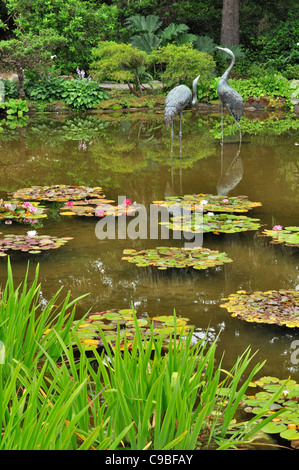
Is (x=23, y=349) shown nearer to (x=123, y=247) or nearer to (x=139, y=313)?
(x=139, y=313)

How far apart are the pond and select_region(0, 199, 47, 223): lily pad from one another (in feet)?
0.41

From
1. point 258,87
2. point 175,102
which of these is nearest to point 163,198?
point 175,102

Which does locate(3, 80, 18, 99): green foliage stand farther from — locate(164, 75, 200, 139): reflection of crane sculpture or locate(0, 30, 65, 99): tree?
locate(164, 75, 200, 139): reflection of crane sculpture

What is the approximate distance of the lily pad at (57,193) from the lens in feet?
20.7

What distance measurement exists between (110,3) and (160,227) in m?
17.6

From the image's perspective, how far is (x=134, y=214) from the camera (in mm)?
5750

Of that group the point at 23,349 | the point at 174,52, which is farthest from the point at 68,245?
the point at 174,52

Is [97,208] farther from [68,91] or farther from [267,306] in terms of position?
[68,91]

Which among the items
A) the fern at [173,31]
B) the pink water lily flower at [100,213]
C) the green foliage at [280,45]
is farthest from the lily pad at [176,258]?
the green foliage at [280,45]

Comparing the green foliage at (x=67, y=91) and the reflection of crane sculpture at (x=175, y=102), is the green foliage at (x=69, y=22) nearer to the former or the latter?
the green foliage at (x=67, y=91)

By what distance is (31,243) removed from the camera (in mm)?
4777

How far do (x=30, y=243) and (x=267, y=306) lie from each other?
2057 millimetres

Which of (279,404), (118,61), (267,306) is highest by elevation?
(118,61)

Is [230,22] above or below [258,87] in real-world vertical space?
above
